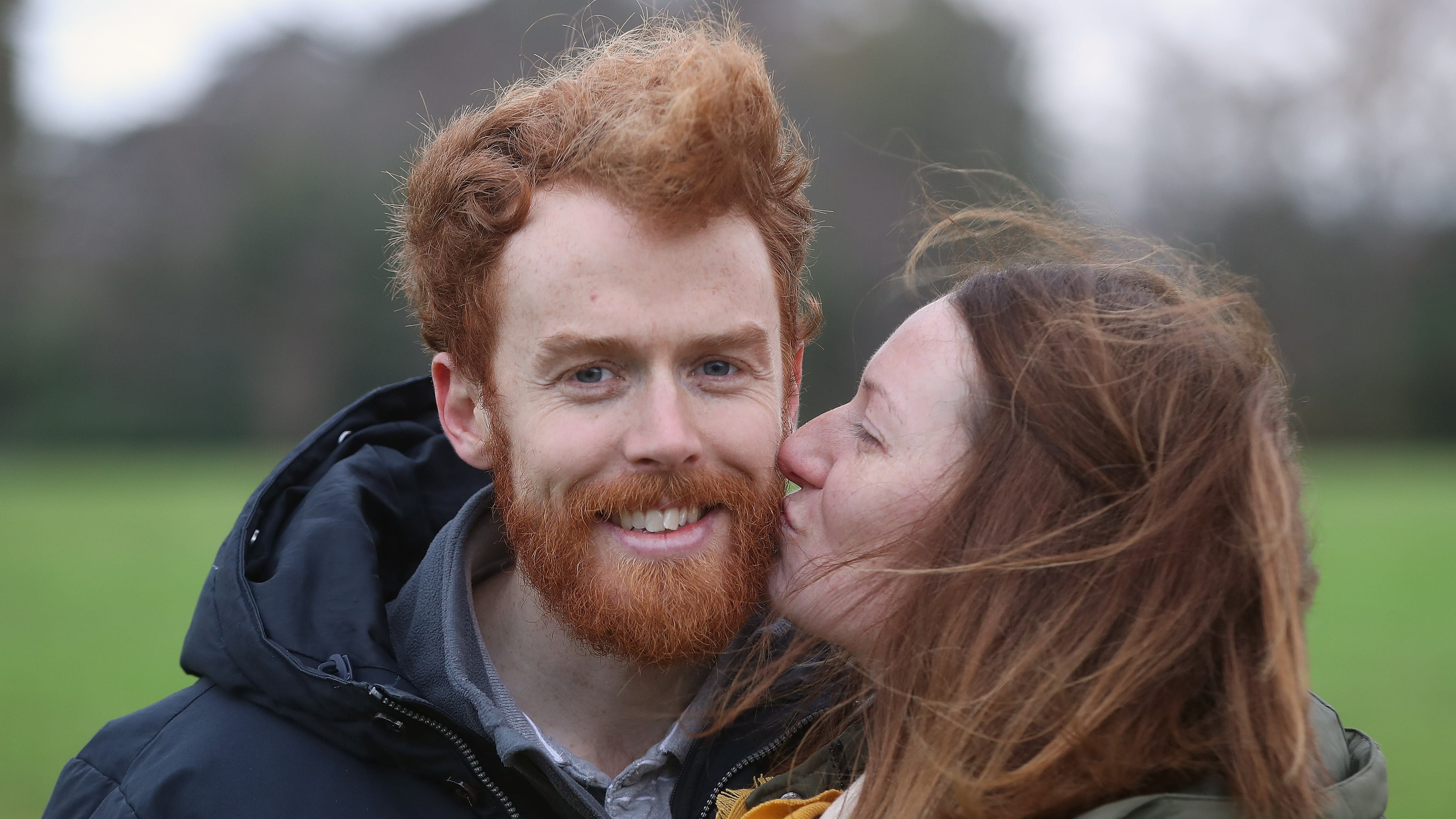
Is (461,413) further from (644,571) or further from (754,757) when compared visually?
(754,757)

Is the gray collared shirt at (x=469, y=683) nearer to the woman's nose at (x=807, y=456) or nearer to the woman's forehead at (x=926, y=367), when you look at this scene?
the woman's nose at (x=807, y=456)

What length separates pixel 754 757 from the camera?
307 cm

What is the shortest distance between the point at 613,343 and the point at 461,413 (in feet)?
2.35

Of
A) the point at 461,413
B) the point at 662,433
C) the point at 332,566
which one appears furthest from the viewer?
the point at 461,413

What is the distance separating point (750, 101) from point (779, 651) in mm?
1472

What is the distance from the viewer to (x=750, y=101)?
9.91 ft

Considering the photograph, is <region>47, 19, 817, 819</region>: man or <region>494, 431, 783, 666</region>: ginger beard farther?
<region>494, 431, 783, 666</region>: ginger beard

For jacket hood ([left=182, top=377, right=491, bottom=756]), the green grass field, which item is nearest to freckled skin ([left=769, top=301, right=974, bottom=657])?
the green grass field

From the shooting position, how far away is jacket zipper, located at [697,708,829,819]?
299 centimetres

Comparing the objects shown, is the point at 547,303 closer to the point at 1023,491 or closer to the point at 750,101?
the point at 750,101

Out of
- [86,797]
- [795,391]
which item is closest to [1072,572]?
[795,391]

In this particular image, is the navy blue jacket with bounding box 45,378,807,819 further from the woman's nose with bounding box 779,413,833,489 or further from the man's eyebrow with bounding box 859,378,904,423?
the man's eyebrow with bounding box 859,378,904,423

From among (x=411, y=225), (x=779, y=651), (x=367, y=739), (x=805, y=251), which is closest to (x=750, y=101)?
(x=805, y=251)

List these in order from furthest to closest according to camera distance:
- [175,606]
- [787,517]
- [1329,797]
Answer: [175,606] → [787,517] → [1329,797]
